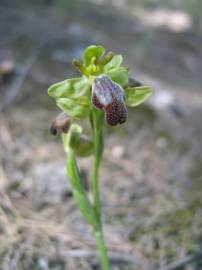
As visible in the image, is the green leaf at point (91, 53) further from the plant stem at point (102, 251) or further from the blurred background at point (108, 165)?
the blurred background at point (108, 165)

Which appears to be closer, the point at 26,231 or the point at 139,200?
the point at 26,231

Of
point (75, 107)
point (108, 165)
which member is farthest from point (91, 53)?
point (108, 165)

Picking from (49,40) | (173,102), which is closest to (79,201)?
(173,102)

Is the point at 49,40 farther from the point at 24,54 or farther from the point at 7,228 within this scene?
the point at 7,228

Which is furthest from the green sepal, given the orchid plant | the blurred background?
the blurred background

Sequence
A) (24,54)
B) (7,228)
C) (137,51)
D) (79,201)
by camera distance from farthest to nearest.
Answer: (137,51) < (24,54) < (7,228) < (79,201)
